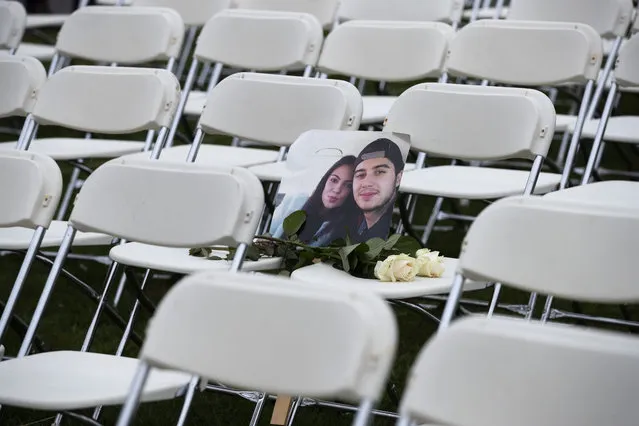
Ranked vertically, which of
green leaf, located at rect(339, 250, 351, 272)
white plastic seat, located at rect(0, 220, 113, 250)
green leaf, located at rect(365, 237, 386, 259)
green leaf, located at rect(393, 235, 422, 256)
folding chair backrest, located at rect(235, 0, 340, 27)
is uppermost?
folding chair backrest, located at rect(235, 0, 340, 27)

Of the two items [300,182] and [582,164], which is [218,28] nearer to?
[300,182]

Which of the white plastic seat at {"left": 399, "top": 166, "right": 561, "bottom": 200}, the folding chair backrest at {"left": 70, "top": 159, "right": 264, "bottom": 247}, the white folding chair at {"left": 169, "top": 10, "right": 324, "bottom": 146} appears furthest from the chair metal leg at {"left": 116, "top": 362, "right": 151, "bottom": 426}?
the white folding chair at {"left": 169, "top": 10, "right": 324, "bottom": 146}

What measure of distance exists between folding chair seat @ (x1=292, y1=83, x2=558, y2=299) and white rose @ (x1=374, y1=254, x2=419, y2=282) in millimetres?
284

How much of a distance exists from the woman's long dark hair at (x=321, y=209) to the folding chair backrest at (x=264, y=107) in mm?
555

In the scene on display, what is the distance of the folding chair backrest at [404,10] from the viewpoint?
18.5 ft

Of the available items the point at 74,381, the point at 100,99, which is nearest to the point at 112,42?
the point at 100,99

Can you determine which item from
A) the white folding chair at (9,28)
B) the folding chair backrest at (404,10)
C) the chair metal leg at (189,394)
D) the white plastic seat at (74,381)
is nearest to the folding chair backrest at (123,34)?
the white folding chair at (9,28)

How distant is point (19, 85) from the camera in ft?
14.1

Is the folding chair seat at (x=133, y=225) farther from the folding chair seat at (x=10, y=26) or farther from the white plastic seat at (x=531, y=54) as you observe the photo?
the folding chair seat at (x=10, y=26)

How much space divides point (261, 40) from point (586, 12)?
4.84 ft

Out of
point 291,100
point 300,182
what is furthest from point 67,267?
point 300,182

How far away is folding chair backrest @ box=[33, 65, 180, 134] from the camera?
401cm

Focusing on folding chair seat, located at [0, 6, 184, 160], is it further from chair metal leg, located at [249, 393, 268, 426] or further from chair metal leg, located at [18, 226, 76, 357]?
chair metal leg, located at [249, 393, 268, 426]

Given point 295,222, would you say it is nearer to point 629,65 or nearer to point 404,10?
point 629,65
